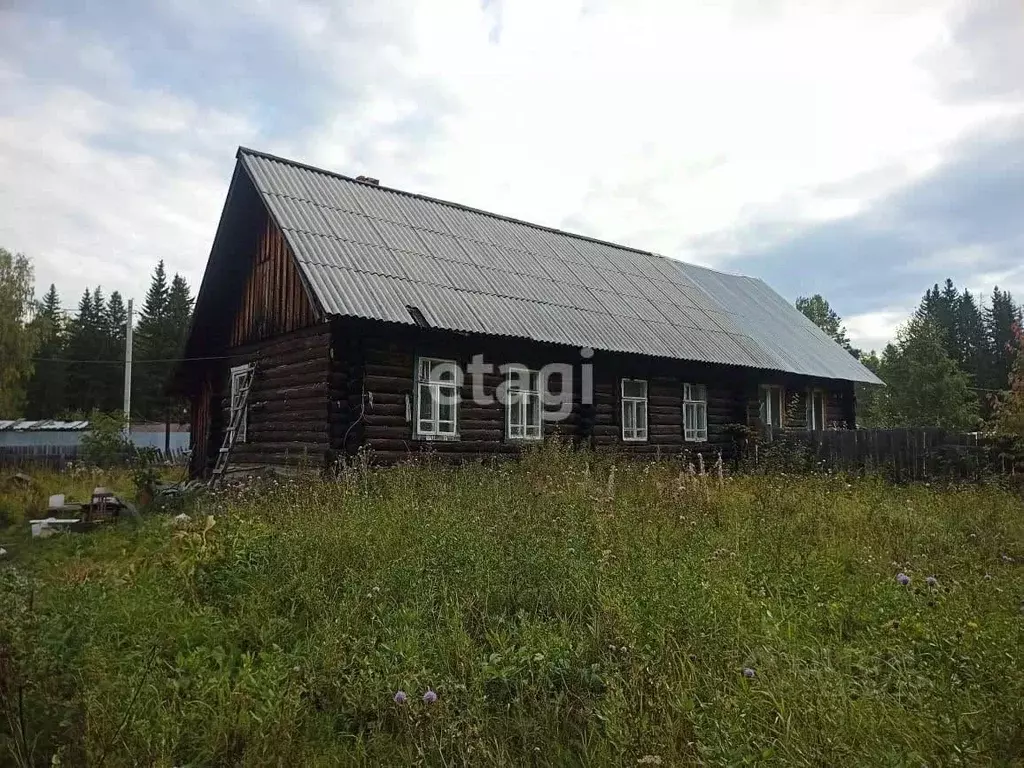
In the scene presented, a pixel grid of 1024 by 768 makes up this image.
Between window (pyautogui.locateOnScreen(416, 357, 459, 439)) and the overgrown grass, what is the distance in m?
5.76

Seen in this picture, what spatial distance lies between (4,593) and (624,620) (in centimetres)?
340

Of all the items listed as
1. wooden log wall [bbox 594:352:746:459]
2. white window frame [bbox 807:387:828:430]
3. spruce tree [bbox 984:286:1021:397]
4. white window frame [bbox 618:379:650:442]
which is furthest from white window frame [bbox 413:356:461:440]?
spruce tree [bbox 984:286:1021:397]

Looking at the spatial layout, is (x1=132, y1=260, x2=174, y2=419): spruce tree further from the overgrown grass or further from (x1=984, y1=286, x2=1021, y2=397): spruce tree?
(x1=984, y1=286, x2=1021, y2=397): spruce tree

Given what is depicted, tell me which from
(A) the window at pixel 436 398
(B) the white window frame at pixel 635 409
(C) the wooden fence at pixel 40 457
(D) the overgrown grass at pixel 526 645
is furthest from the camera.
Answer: (C) the wooden fence at pixel 40 457

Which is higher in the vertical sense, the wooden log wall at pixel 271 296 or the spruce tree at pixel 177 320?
the spruce tree at pixel 177 320

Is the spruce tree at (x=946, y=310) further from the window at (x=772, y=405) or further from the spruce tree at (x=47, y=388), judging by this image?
the spruce tree at (x=47, y=388)

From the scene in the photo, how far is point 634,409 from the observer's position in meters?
15.0

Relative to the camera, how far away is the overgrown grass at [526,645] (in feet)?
9.08

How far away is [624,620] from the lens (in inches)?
135

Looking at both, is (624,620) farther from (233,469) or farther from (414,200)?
(414,200)

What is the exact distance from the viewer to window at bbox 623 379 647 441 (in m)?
14.8

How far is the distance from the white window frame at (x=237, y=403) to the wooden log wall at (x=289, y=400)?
0.10 m

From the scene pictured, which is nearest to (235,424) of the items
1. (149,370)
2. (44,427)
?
(44,427)

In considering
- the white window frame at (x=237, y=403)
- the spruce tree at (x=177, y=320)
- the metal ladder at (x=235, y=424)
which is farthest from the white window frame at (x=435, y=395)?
the spruce tree at (x=177, y=320)
